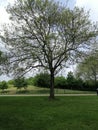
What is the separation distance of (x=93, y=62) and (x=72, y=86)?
39.8 m

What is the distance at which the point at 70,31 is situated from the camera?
30953 millimetres

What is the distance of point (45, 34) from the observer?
102ft

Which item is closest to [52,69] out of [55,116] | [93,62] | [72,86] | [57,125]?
[93,62]

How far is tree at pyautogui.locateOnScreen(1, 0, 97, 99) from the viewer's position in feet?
102

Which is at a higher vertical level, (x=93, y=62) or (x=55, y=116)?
(x=93, y=62)

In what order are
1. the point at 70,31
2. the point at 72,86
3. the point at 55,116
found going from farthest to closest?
the point at 72,86 < the point at 70,31 < the point at 55,116

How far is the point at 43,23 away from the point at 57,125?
18989mm

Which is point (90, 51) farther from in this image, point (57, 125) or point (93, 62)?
point (57, 125)

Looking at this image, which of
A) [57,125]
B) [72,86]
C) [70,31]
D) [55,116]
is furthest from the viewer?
[72,86]

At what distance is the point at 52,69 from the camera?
32.2m

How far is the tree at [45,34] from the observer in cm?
3094

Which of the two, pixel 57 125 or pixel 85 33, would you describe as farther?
pixel 85 33

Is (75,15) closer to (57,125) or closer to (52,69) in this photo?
(52,69)

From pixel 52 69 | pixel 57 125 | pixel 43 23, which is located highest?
pixel 43 23
